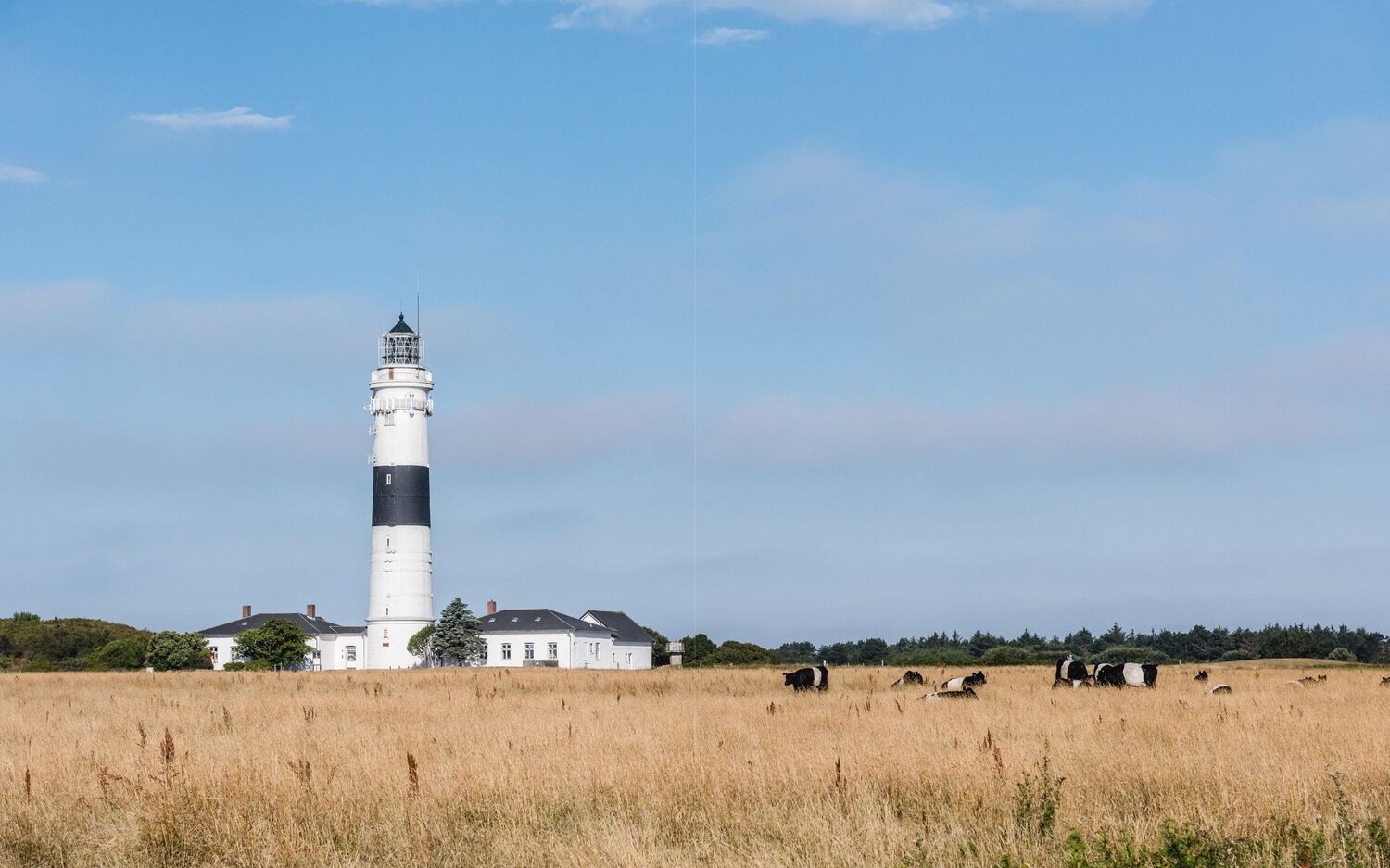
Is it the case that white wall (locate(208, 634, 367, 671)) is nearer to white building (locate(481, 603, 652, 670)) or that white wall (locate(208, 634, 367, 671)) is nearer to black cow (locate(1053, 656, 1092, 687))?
white building (locate(481, 603, 652, 670))

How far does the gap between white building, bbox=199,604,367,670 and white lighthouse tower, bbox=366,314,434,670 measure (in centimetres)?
2725

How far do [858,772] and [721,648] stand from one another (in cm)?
8521

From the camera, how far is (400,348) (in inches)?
3735

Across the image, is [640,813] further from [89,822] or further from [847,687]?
[847,687]

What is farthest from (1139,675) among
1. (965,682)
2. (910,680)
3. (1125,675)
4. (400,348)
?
(400,348)

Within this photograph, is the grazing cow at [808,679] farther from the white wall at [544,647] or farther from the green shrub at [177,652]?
the white wall at [544,647]

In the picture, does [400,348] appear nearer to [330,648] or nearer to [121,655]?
[121,655]

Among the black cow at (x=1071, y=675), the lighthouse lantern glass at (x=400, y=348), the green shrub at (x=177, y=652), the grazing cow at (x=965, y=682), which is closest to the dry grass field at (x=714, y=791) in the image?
the grazing cow at (x=965, y=682)

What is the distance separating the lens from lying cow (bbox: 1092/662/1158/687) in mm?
32428

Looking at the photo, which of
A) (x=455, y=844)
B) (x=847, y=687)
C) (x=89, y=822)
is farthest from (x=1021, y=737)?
(x=847, y=687)

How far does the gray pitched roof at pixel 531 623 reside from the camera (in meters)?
115

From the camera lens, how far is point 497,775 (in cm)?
1362

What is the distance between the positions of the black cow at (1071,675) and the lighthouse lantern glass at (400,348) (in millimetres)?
66007

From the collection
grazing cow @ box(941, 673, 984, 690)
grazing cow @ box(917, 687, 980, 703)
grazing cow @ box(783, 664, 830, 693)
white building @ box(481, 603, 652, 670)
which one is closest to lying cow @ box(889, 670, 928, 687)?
grazing cow @ box(941, 673, 984, 690)
